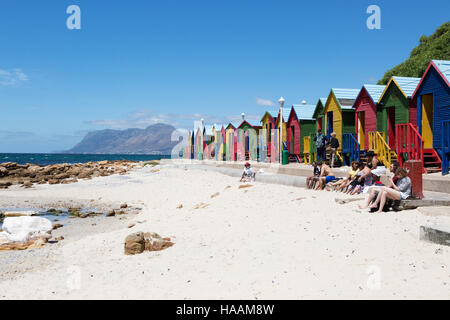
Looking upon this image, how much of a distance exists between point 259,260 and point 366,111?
→ 14.6 metres

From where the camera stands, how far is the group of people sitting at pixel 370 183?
341 inches

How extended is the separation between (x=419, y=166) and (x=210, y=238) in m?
5.13

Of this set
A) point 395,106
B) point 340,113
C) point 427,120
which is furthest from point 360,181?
point 340,113

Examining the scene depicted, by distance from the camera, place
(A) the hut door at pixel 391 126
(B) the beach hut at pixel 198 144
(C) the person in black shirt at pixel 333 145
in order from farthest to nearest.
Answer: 1. (B) the beach hut at pixel 198 144
2. (C) the person in black shirt at pixel 333 145
3. (A) the hut door at pixel 391 126

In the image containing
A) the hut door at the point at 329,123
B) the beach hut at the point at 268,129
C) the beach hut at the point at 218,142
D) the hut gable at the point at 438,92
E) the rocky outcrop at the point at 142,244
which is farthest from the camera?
the beach hut at the point at 218,142

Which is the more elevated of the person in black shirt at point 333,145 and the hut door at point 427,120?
the hut door at point 427,120

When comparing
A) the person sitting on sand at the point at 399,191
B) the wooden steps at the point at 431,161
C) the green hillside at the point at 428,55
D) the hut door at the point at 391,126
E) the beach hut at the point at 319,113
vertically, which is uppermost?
the green hillside at the point at 428,55

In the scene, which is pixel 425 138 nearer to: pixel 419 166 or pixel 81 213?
pixel 419 166

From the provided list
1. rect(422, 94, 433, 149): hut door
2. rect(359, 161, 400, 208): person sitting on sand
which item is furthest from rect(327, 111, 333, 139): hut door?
rect(359, 161, 400, 208): person sitting on sand

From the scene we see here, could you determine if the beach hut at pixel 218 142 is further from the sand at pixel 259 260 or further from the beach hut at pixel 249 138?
the sand at pixel 259 260

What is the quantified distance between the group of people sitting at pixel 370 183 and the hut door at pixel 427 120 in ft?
11.4

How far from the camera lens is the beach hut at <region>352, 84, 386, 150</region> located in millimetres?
18297

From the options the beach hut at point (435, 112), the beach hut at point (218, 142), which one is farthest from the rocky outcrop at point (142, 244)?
the beach hut at point (218, 142)
